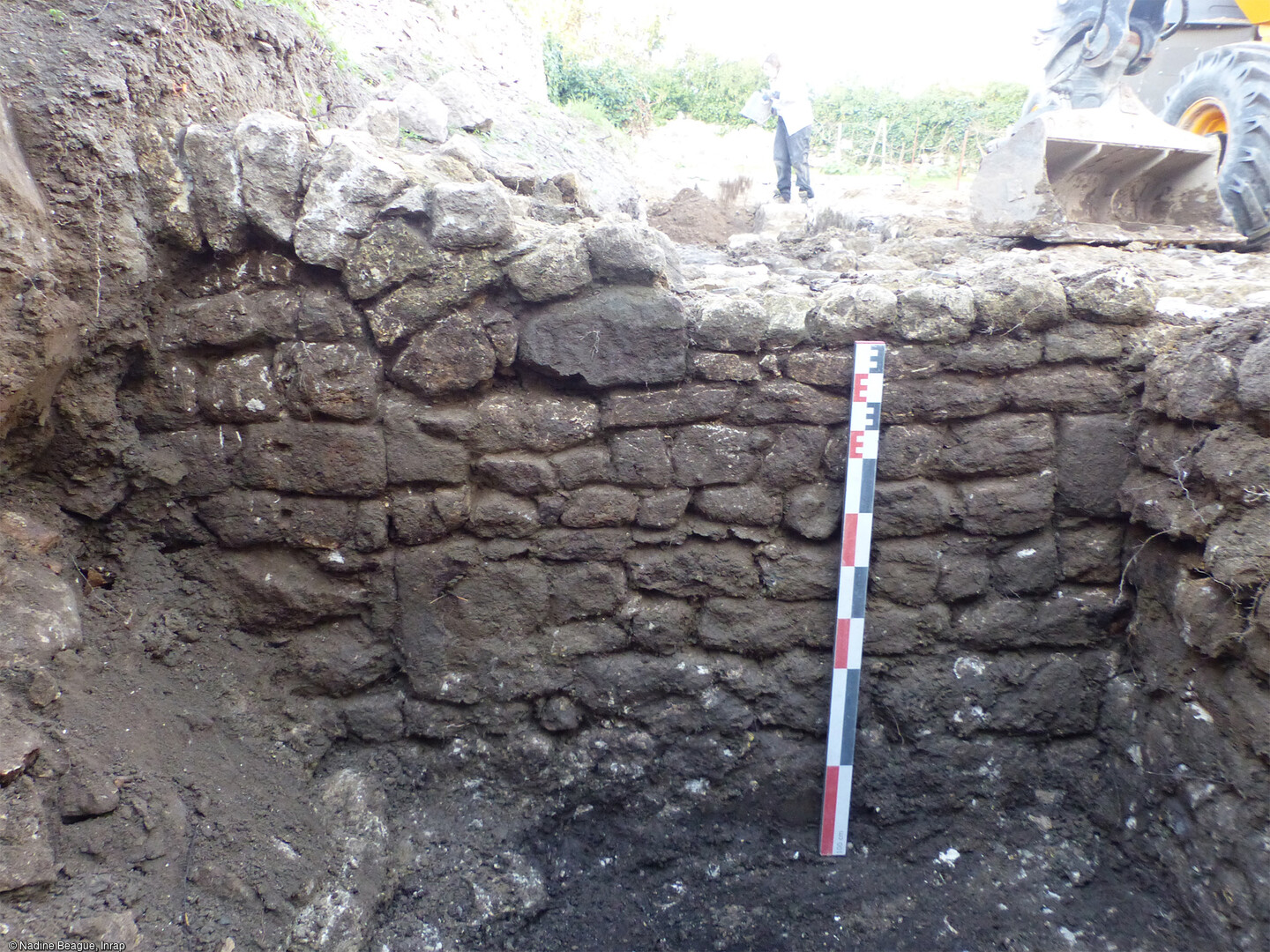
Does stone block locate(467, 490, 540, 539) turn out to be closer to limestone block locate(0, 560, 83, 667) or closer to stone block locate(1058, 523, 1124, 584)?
limestone block locate(0, 560, 83, 667)

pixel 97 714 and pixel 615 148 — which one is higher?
pixel 615 148

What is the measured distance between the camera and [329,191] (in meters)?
2.21

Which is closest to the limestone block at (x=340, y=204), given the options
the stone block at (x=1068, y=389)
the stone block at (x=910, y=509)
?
the stone block at (x=910, y=509)

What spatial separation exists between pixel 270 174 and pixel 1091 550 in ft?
9.09

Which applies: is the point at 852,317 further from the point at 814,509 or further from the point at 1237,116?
the point at 1237,116

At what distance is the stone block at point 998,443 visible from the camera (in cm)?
249

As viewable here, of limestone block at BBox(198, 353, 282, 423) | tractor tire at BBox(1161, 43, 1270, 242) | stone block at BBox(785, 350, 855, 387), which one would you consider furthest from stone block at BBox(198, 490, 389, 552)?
tractor tire at BBox(1161, 43, 1270, 242)

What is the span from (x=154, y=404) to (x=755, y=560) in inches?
73.5

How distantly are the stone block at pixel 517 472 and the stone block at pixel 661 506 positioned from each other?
0.29 m

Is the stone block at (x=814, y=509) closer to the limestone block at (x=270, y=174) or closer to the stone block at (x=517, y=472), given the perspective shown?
the stone block at (x=517, y=472)

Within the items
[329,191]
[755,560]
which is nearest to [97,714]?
[329,191]

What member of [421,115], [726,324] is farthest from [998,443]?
[421,115]

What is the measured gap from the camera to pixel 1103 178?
15.1 ft

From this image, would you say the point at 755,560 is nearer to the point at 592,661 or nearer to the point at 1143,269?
the point at 592,661
